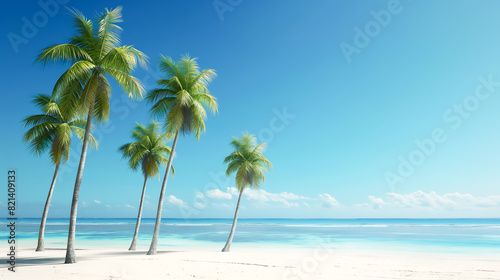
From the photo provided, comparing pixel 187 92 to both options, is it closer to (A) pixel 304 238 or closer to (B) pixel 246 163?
(B) pixel 246 163

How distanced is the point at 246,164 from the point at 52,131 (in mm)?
11517

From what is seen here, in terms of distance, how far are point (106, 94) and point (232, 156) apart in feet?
36.3

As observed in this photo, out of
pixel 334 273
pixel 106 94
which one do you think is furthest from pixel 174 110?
pixel 334 273

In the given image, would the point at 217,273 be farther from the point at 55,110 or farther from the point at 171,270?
the point at 55,110

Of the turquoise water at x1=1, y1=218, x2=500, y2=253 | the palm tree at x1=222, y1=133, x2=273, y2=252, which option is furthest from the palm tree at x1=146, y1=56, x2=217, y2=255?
the turquoise water at x1=1, y1=218, x2=500, y2=253

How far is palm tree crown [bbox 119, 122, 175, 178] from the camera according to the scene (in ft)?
67.5

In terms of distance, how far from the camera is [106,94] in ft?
41.8

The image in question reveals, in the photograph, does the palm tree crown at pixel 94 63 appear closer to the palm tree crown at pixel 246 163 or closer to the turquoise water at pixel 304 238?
the palm tree crown at pixel 246 163

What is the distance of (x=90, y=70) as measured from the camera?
40.4 feet

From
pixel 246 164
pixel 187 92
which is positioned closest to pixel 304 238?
pixel 246 164

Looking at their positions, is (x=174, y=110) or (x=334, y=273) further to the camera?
(x=174, y=110)

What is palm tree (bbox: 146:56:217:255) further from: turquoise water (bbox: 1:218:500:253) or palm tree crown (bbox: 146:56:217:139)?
turquoise water (bbox: 1:218:500:253)

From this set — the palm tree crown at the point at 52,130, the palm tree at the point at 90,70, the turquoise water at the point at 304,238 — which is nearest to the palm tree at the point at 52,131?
the palm tree crown at the point at 52,130

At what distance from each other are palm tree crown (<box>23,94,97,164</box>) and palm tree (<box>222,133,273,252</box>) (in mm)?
9533
